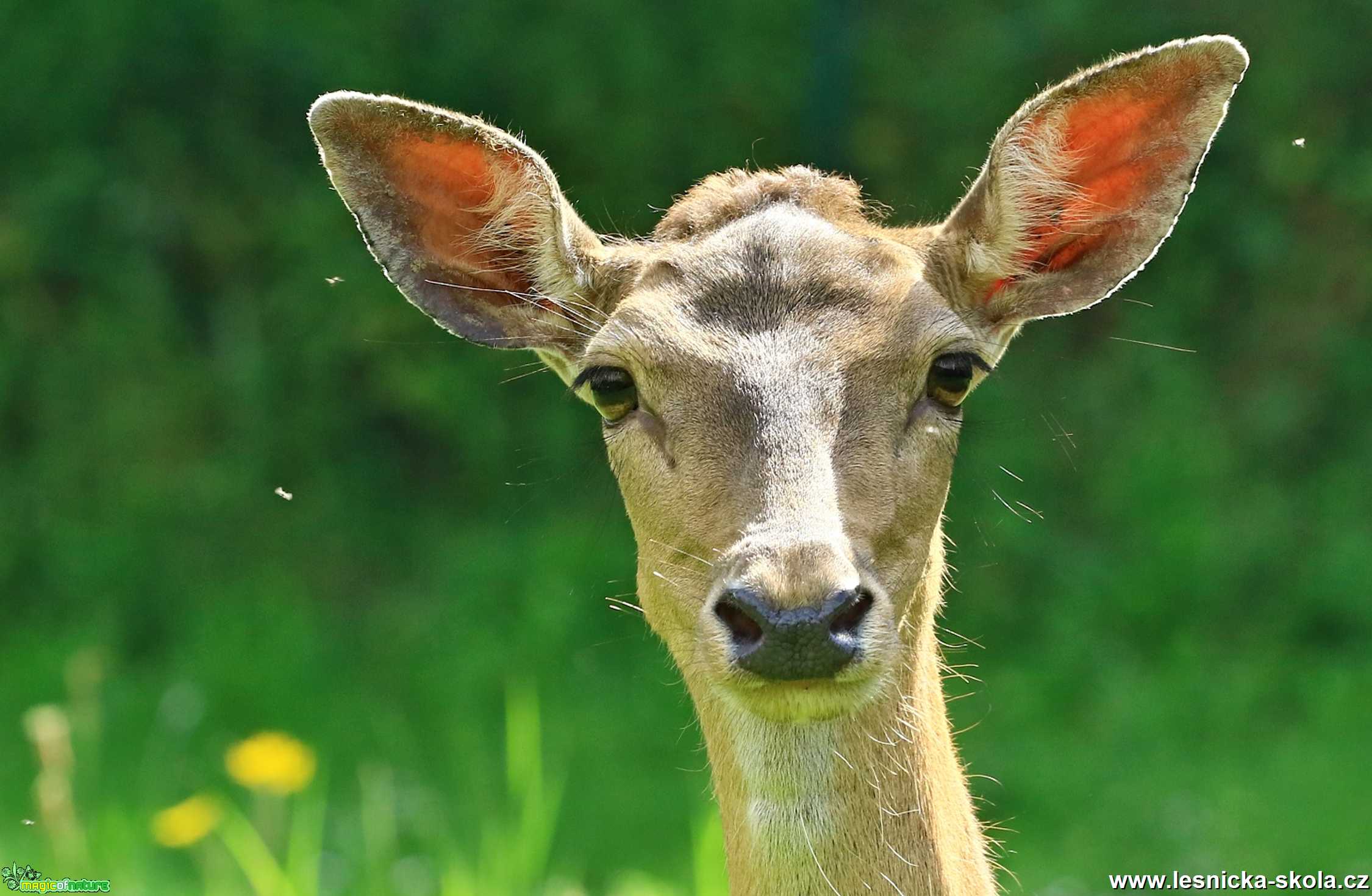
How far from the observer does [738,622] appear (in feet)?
10.9

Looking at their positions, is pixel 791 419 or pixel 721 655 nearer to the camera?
pixel 721 655

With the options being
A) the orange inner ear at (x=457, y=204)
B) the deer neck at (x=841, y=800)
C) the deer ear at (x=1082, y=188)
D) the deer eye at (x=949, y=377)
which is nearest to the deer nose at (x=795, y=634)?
the deer neck at (x=841, y=800)

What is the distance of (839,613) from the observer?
323cm

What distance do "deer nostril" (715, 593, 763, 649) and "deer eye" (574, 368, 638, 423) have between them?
2.35 feet

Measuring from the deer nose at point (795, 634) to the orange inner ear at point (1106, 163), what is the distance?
1.12 m

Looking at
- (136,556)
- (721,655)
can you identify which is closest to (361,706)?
(136,556)

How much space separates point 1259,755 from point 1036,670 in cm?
104

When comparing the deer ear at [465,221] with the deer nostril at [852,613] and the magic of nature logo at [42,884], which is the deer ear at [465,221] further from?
the magic of nature logo at [42,884]

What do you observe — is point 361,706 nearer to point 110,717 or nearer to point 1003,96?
point 110,717

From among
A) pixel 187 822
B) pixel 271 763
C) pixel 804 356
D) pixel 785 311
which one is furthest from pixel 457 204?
pixel 187 822

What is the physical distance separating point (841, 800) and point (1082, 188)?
144cm

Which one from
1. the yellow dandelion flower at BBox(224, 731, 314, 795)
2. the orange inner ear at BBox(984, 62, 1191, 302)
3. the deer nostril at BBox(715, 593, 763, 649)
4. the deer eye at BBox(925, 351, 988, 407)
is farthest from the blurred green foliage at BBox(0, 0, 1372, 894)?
→ the deer nostril at BBox(715, 593, 763, 649)

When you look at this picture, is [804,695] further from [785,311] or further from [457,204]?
[457,204]

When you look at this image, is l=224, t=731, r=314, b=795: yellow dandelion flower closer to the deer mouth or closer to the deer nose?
the deer mouth
